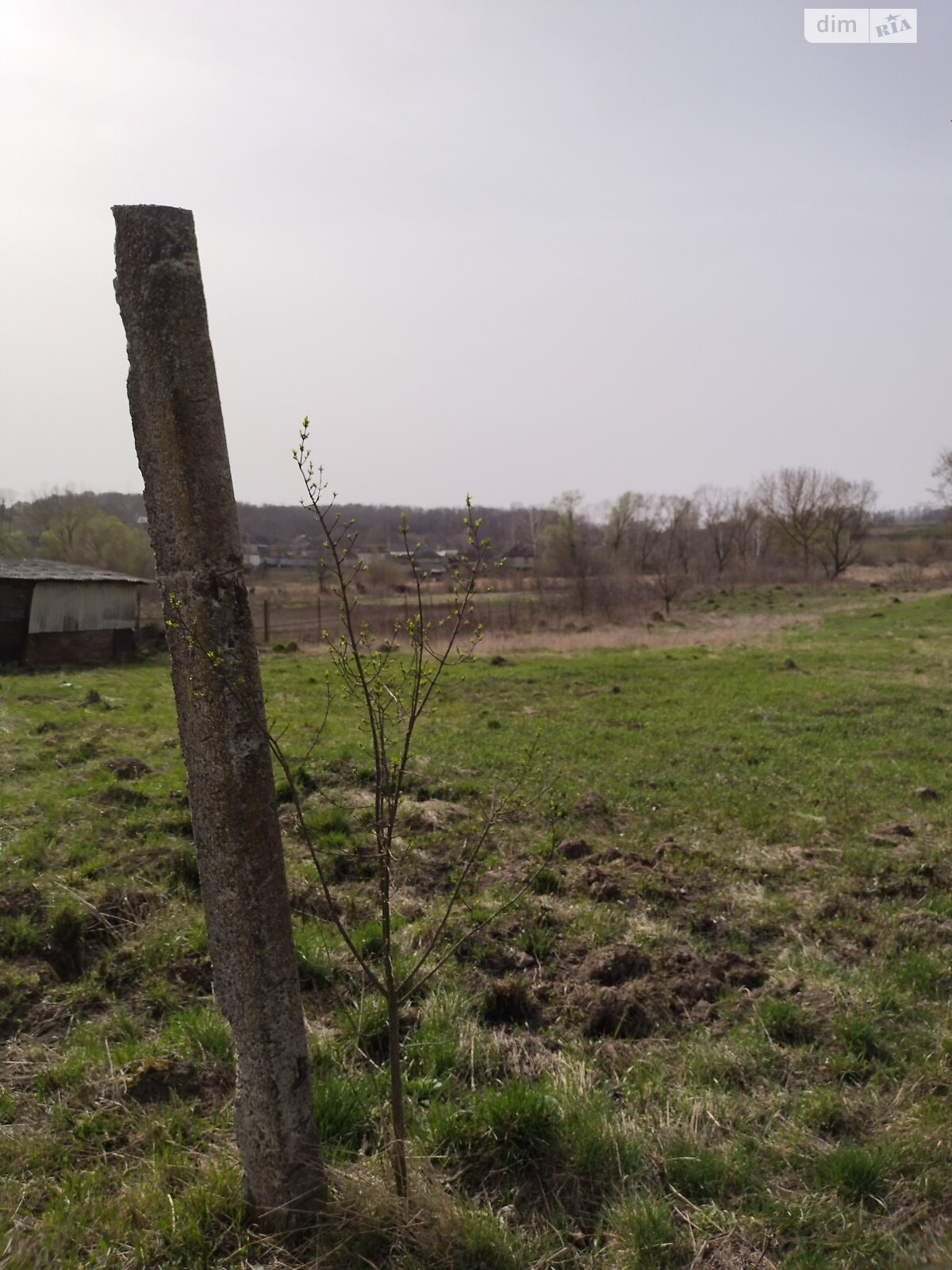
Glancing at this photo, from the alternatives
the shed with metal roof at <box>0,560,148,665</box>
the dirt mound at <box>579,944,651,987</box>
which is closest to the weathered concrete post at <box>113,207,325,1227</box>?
the dirt mound at <box>579,944,651,987</box>

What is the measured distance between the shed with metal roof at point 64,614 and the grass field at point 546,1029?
493 inches

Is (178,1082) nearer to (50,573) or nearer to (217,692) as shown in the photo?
(217,692)

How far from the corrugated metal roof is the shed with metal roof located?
0.02m

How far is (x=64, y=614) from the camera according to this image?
21.0 metres

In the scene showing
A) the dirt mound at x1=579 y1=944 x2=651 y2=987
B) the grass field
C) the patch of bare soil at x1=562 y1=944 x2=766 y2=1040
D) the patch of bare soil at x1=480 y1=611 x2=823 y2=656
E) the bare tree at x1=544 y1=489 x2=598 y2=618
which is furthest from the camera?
the bare tree at x1=544 y1=489 x2=598 y2=618

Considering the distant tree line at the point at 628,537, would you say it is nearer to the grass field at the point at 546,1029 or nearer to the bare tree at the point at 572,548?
the bare tree at the point at 572,548

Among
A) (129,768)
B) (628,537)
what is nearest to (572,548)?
(628,537)

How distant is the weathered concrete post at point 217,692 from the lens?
241cm

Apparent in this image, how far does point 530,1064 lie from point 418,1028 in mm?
607

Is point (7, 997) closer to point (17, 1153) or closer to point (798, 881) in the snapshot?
point (17, 1153)

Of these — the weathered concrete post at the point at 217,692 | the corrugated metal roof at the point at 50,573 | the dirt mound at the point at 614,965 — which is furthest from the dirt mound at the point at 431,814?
the corrugated metal roof at the point at 50,573

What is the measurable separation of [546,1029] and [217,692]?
108 inches

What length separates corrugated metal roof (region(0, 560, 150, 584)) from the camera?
20.1m

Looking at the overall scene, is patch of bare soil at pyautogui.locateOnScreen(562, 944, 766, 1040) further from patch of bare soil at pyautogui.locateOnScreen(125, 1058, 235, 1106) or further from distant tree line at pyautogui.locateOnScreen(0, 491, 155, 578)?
distant tree line at pyautogui.locateOnScreen(0, 491, 155, 578)
